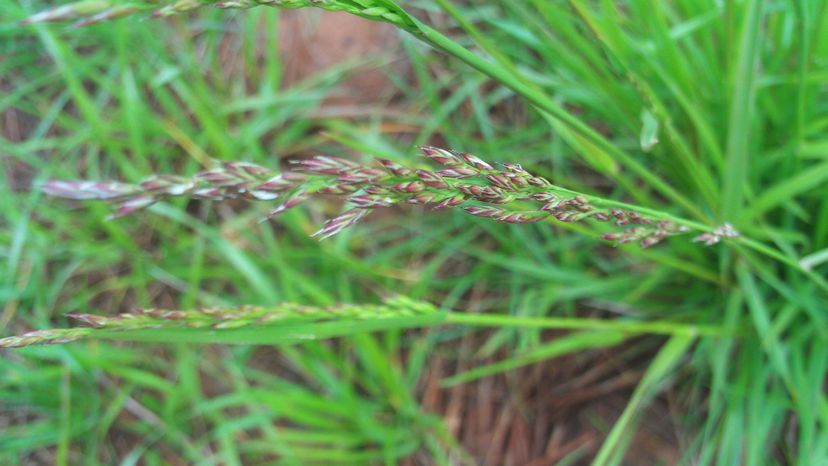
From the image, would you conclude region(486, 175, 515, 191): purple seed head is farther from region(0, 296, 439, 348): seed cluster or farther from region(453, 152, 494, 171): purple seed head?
region(0, 296, 439, 348): seed cluster

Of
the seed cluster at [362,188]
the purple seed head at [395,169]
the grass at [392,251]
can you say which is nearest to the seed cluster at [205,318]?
the seed cluster at [362,188]

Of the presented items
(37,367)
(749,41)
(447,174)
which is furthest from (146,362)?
(749,41)

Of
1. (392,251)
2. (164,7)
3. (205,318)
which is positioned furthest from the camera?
(392,251)

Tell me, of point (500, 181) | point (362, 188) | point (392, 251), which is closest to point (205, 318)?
point (362, 188)

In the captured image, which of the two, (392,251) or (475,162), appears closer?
(475,162)

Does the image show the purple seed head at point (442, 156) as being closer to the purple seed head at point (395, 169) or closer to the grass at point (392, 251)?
the purple seed head at point (395, 169)

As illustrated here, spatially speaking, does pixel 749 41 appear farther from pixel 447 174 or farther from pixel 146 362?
pixel 146 362

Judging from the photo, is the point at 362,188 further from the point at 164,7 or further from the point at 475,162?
the point at 164,7
